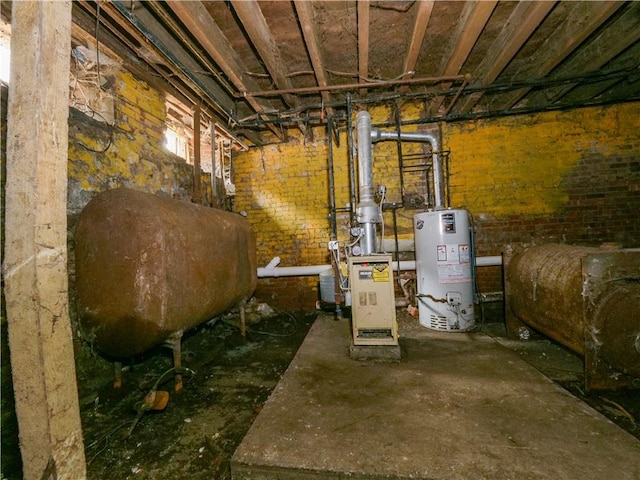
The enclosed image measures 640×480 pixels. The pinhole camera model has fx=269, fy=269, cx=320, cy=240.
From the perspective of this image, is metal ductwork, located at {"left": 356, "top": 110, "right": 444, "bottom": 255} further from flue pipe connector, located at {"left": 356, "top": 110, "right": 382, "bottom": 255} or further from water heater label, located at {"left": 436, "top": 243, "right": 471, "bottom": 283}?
water heater label, located at {"left": 436, "top": 243, "right": 471, "bottom": 283}

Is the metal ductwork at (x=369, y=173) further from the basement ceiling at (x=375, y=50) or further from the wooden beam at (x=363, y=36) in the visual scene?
the wooden beam at (x=363, y=36)

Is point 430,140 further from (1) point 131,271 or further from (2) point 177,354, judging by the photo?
(2) point 177,354

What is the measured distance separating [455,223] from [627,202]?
270 cm

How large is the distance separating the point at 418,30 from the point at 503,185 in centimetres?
271

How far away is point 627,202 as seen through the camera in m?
3.81

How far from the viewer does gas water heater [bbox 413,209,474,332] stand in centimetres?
333

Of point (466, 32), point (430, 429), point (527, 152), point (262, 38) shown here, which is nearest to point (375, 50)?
point (466, 32)

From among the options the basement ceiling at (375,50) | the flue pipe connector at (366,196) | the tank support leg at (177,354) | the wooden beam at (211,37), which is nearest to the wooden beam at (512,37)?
the basement ceiling at (375,50)

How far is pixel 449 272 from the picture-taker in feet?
11.1

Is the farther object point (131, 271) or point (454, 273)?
point (454, 273)

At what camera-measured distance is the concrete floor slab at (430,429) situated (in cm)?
133

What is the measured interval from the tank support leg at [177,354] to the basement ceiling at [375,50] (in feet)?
8.17

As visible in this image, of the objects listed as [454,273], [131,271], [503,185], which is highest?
[503,185]

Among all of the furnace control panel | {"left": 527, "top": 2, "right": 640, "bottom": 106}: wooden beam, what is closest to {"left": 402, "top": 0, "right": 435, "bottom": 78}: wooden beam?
{"left": 527, "top": 2, "right": 640, "bottom": 106}: wooden beam
